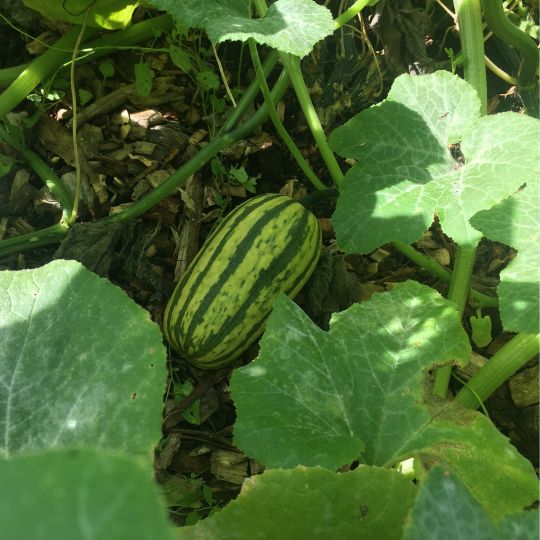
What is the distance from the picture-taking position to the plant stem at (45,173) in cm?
200

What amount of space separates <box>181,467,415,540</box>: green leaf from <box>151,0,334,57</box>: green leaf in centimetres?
84

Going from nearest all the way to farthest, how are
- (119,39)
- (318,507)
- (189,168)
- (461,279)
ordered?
(318,507)
(461,279)
(189,168)
(119,39)

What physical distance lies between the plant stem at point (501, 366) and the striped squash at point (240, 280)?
58cm

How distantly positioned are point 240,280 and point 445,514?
3.72 feet

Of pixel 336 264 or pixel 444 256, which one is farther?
pixel 444 256

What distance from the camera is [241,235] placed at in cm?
191

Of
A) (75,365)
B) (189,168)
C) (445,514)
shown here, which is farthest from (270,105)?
(445,514)

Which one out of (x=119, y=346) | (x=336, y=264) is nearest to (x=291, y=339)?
(x=119, y=346)

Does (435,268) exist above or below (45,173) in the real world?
below

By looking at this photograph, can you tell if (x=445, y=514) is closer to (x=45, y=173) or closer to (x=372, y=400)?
(x=372, y=400)

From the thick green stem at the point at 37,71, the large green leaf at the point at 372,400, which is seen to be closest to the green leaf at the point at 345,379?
the large green leaf at the point at 372,400

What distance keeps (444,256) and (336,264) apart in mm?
402

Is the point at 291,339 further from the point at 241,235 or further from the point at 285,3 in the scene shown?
the point at 285,3

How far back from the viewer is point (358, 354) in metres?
1.47
